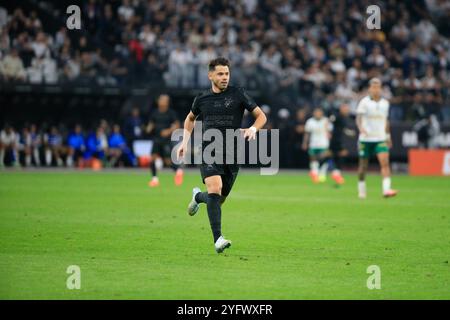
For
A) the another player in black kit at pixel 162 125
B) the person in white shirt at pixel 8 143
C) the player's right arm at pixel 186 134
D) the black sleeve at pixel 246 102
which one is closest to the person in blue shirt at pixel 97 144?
the person in white shirt at pixel 8 143

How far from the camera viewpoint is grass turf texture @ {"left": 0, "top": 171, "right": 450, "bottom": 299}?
9.66 m

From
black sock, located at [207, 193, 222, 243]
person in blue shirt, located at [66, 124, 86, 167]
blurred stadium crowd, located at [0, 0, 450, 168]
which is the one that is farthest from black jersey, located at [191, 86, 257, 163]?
person in blue shirt, located at [66, 124, 86, 167]

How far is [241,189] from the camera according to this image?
2550cm

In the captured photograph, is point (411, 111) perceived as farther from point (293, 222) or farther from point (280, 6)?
point (293, 222)

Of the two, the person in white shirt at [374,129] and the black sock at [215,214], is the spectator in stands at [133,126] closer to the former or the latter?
the person in white shirt at [374,129]

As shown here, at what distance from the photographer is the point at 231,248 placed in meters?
12.8

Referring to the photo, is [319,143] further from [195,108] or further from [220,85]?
[220,85]

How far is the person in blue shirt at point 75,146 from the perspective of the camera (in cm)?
3622

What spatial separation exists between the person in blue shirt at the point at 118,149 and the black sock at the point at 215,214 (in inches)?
951

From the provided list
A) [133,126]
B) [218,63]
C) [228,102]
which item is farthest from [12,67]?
[218,63]

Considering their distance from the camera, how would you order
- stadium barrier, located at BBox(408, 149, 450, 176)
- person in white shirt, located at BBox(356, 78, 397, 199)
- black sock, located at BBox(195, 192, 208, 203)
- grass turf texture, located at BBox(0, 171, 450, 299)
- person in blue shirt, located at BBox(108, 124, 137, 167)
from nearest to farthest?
grass turf texture, located at BBox(0, 171, 450, 299) < black sock, located at BBox(195, 192, 208, 203) < person in white shirt, located at BBox(356, 78, 397, 199) < stadium barrier, located at BBox(408, 149, 450, 176) < person in blue shirt, located at BBox(108, 124, 137, 167)

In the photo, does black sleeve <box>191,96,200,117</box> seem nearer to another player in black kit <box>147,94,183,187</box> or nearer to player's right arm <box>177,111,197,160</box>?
player's right arm <box>177,111,197,160</box>

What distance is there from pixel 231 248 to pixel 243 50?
25.5 meters

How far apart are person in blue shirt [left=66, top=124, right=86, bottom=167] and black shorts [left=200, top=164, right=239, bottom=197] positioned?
23.8m
